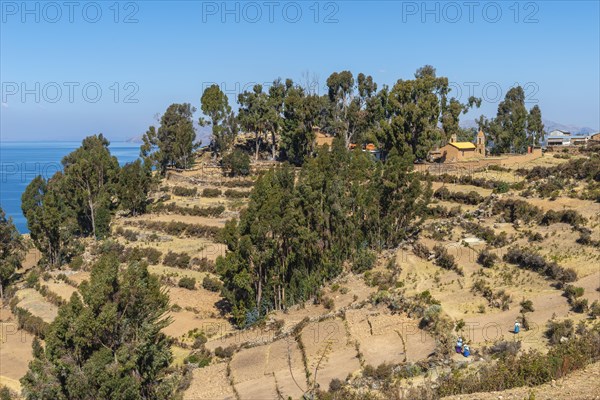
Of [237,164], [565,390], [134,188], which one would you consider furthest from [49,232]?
[565,390]

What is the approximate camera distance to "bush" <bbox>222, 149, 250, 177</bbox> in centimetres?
7119

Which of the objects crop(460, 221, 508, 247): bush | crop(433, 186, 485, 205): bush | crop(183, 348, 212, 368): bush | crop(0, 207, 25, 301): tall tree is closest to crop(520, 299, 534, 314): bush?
crop(460, 221, 508, 247): bush

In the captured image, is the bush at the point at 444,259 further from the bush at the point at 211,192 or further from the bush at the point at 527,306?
the bush at the point at 211,192

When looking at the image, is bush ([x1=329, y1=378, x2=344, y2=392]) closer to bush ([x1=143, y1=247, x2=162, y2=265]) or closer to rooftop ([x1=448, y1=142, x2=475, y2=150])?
bush ([x1=143, y1=247, x2=162, y2=265])

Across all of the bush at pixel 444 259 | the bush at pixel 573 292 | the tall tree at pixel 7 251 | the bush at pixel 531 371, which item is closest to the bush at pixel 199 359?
the bush at pixel 531 371

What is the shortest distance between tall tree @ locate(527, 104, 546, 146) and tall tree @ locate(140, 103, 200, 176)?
51.9 meters

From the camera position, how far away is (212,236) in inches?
2160

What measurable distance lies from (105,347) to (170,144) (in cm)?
6188

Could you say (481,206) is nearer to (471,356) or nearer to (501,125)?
(471,356)

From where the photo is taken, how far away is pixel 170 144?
8106cm

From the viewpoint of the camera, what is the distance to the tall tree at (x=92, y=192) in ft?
197

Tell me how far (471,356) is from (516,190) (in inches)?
1130

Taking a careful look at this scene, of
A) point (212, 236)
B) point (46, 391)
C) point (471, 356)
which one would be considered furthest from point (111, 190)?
point (471, 356)

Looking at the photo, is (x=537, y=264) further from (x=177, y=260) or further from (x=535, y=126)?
(x=535, y=126)
